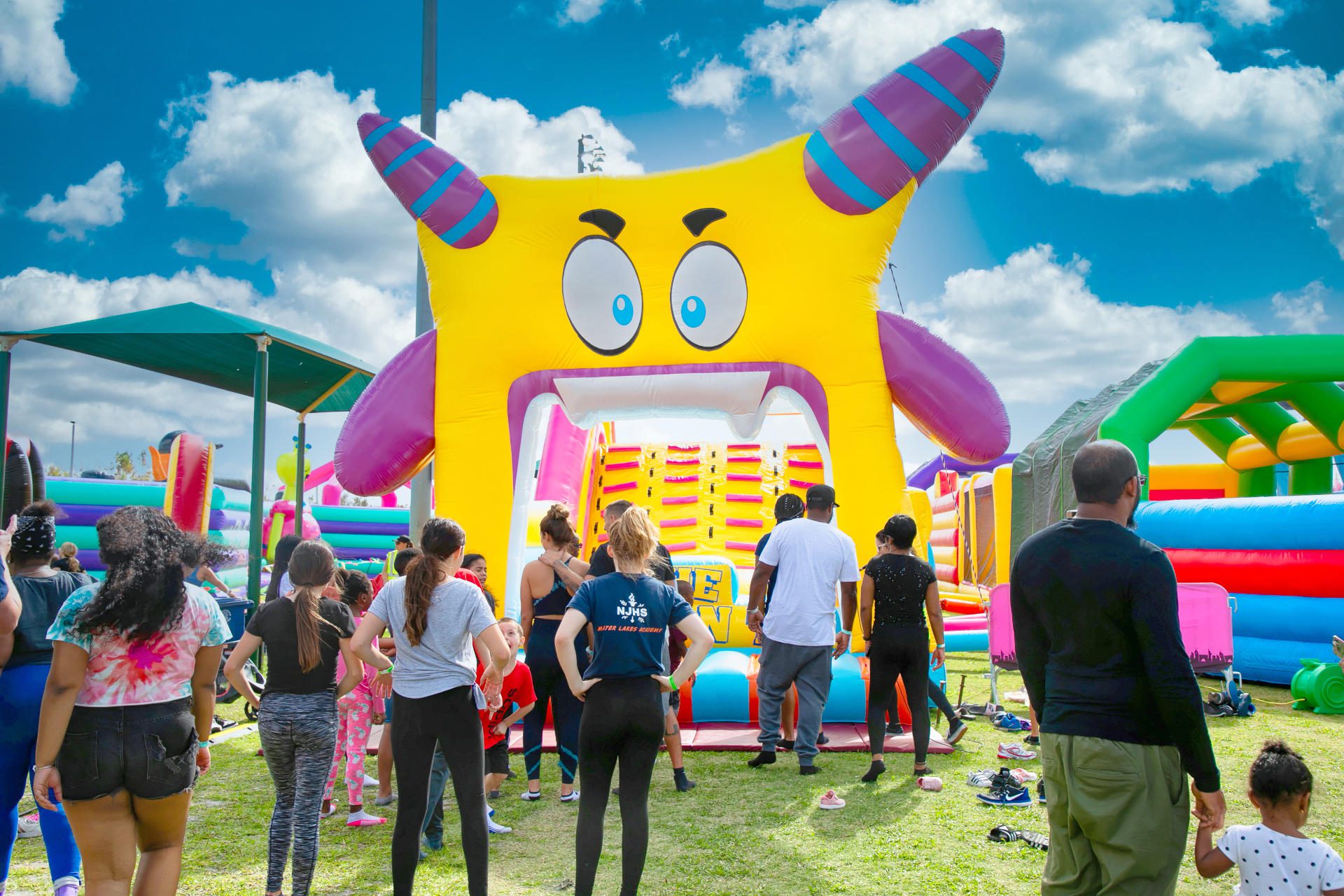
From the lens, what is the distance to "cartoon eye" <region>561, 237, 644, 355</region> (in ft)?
20.4

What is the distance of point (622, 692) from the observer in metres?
2.89

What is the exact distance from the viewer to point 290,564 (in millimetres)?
3229

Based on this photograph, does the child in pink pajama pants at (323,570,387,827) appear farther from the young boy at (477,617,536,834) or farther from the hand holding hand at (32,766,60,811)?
the hand holding hand at (32,766,60,811)

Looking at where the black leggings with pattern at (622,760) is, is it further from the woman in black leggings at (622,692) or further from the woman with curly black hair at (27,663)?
the woman with curly black hair at (27,663)

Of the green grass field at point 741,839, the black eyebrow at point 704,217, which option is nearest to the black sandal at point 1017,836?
the green grass field at point 741,839

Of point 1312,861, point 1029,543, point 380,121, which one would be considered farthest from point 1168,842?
point 380,121

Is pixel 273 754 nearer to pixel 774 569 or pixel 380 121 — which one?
pixel 774 569

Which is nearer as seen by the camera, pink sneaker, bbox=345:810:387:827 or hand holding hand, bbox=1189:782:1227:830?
hand holding hand, bbox=1189:782:1227:830

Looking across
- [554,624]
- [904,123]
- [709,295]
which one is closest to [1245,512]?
[904,123]

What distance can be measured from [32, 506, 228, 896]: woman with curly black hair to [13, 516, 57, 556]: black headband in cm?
65

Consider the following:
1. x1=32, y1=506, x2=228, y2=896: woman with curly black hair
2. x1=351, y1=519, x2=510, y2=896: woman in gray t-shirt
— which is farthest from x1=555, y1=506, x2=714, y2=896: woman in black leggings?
x1=32, y1=506, x2=228, y2=896: woman with curly black hair

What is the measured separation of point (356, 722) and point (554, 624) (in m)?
1.00

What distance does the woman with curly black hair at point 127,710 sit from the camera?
7.86 feet

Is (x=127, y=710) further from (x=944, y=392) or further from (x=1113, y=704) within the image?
(x=944, y=392)
